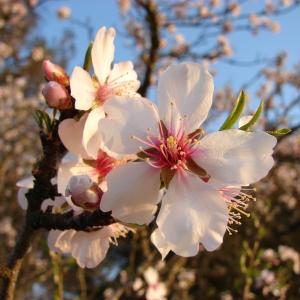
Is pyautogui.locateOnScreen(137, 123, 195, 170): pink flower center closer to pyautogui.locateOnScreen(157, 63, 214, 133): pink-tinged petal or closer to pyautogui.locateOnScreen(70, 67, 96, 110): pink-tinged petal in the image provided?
pyautogui.locateOnScreen(157, 63, 214, 133): pink-tinged petal

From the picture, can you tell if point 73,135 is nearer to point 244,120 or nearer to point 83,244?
point 83,244

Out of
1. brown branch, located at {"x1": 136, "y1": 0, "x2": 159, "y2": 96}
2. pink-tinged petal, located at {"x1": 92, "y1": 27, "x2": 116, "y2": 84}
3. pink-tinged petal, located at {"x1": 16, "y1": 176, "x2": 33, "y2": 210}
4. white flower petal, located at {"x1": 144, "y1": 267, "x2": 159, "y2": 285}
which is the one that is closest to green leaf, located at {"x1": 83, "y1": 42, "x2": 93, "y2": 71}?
pink-tinged petal, located at {"x1": 92, "y1": 27, "x2": 116, "y2": 84}

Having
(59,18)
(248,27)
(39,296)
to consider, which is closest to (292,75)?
(248,27)

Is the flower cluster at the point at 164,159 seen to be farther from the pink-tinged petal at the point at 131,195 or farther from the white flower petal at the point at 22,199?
the white flower petal at the point at 22,199

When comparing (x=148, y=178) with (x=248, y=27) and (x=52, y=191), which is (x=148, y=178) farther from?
(x=248, y=27)

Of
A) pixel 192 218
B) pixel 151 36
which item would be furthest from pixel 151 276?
pixel 192 218

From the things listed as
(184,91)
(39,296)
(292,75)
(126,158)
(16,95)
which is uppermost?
(184,91)

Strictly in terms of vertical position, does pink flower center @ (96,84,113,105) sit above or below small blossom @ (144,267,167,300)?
above
